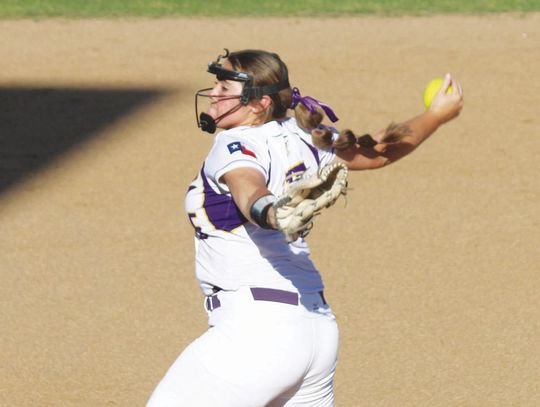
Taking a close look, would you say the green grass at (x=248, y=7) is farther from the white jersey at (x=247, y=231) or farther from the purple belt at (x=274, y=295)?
the purple belt at (x=274, y=295)

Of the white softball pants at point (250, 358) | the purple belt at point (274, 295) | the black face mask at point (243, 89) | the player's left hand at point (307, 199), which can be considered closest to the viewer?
the player's left hand at point (307, 199)

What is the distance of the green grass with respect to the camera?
40.5 feet

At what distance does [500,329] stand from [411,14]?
6693 mm

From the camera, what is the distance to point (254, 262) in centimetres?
369

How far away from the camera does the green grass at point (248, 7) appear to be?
12352 millimetres

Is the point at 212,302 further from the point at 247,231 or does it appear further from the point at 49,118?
the point at 49,118

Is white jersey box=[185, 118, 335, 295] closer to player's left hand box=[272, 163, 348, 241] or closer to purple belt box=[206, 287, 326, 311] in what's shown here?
purple belt box=[206, 287, 326, 311]

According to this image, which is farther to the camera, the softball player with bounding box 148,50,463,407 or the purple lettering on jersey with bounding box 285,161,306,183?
the purple lettering on jersey with bounding box 285,161,306,183

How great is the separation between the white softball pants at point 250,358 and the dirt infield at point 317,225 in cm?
188

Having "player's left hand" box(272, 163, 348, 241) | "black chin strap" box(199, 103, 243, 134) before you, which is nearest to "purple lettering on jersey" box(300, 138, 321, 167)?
"black chin strap" box(199, 103, 243, 134)

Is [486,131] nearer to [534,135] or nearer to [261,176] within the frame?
[534,135]

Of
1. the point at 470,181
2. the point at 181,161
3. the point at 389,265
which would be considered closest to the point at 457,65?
the point at 470,181

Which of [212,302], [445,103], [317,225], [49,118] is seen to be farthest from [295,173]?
[49,118]

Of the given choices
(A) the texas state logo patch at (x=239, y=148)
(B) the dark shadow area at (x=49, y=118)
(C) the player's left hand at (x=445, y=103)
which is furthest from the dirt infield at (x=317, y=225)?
(A) the texas state logo patch at (x=239, y=148)
